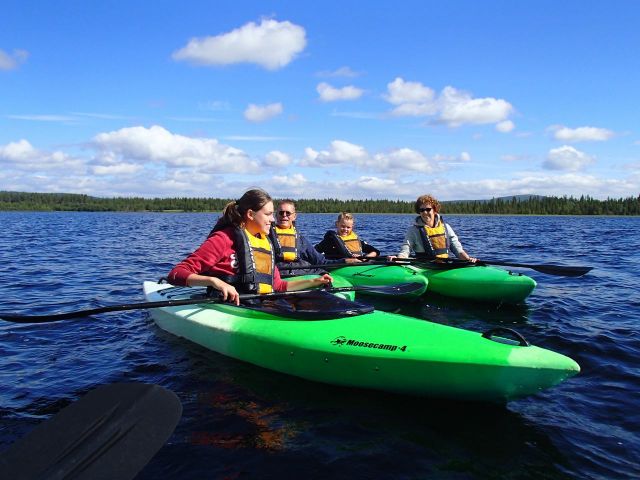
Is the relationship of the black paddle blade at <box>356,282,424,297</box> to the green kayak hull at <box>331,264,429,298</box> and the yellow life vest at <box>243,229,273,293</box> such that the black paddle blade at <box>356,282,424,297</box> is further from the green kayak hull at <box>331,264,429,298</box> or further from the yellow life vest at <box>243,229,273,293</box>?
the yellow life vest at <box>243,229,273,293</box>

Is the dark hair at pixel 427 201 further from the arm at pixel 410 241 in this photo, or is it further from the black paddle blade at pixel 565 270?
the black paddle blade at pixel 565 270

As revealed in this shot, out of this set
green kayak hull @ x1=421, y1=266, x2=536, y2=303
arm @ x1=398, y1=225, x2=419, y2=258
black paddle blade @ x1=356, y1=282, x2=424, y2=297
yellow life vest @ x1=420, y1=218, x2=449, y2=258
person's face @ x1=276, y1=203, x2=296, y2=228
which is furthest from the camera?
arm @ x1=398, y1=225, x2=419, y2=258

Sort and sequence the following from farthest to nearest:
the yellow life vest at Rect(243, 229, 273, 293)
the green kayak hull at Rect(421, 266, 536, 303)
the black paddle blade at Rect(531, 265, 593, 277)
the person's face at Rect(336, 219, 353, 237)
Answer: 1. the person's face at Rect(336, 219, 353, 237)
2. the green kayak hull at Rect(421, 266, 536, 303)
3. the black paddle blade at Rect(531, 265, 593, 277)
4. the yellow life vest at Rect(243, 229, 273, 293)

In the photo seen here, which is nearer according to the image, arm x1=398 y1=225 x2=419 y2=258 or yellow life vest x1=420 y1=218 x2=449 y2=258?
yellow life vest x1=420 y1=218 x2=449 y2=258

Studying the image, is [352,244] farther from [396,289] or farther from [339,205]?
[339,205]

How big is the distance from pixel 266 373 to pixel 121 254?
583 inches

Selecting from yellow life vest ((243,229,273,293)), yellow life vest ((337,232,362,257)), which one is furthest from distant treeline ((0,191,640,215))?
yellow life vest ((243,229,273,293))

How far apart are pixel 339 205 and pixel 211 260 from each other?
124847 mm

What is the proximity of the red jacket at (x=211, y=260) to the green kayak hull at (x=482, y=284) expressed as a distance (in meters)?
4.85

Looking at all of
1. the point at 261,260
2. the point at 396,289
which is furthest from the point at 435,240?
the point at 261,260

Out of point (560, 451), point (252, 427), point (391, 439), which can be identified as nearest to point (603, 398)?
point (560, 451)

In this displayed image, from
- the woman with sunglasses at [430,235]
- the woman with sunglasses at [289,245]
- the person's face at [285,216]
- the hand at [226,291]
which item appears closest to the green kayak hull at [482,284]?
the woman with sunglasses at [430,235]

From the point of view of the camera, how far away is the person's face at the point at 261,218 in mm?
5449

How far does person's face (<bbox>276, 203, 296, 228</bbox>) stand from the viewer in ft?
29.5
